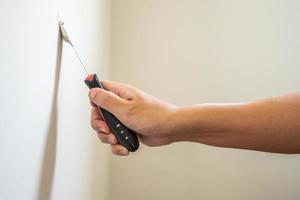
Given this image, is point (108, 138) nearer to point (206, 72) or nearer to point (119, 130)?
point (119, 130)

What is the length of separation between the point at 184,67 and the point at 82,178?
66 cm

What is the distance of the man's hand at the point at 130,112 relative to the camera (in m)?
0.51

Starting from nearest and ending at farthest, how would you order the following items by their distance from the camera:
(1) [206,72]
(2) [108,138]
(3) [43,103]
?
(3) [43,103], (2) [108,138], (1) [206,72]

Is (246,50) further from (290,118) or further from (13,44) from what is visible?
(13,44)

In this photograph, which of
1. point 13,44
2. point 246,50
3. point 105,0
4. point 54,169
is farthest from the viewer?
point 246,50

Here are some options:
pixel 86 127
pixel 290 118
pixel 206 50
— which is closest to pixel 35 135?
pixel 86 127

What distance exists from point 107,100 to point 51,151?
14cm

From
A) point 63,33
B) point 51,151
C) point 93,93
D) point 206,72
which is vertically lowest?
point 51,151

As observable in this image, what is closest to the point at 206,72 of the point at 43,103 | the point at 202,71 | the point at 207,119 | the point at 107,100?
the point at 202,71

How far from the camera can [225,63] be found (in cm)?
113

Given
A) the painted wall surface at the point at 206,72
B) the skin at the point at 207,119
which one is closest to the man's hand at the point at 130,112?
the skin at the point at 207,119

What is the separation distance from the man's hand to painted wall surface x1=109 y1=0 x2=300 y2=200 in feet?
1.92

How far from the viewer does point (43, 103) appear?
1.45 feet

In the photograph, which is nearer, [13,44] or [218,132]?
[13,44]
